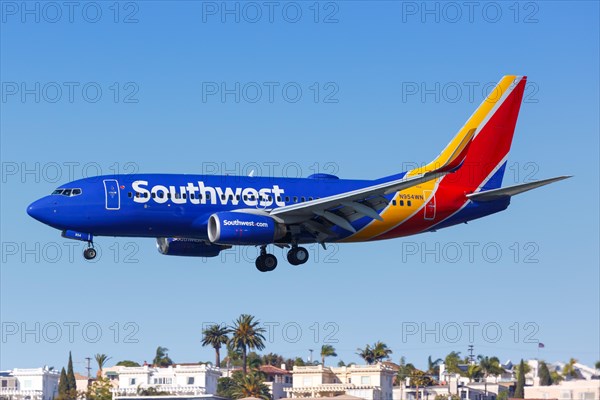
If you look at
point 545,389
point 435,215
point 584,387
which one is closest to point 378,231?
point 435,215

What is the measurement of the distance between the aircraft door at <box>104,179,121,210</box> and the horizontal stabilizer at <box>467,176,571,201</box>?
20.0 m

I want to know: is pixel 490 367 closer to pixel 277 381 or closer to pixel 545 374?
pixel 277 381

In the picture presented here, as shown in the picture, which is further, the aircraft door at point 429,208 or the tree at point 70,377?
the tree at point 70,377

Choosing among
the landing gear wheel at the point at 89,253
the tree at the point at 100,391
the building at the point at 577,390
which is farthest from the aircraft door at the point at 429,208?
the tree at the point at 100,391

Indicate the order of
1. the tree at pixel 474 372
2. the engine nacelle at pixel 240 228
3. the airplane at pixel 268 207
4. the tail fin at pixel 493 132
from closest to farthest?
the airplane at pixel 268 207
the engine nacelle at pixel 240 228
the tail fin at pixel 493 132
the tree at pixel 474 372

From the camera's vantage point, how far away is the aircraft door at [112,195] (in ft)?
193

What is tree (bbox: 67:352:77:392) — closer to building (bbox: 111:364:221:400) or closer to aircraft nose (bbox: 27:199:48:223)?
building (bbox: 111:364:221:400)

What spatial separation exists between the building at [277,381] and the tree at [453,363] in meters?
20.5

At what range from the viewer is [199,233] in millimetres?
60688

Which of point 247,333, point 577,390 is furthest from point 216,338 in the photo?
point 577,390

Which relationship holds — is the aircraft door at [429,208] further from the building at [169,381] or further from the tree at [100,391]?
the building at [169,381]

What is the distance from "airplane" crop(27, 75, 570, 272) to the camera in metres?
58.8

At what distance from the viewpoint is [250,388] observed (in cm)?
12925

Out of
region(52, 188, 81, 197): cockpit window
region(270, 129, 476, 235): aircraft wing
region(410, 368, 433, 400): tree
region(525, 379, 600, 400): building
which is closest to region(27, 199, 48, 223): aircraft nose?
region(52, 188, 81, 197): cockpit window
